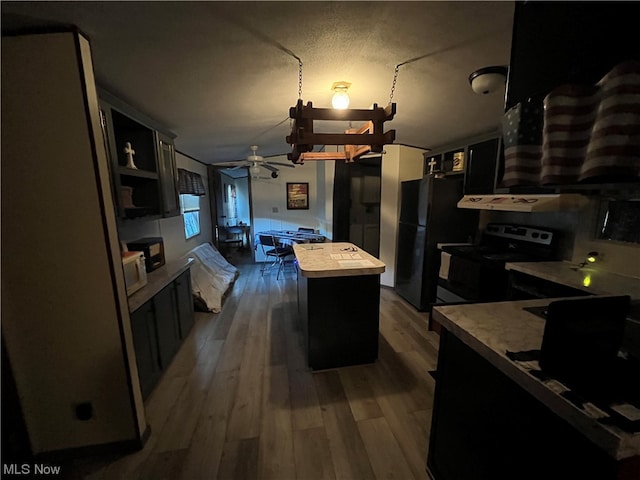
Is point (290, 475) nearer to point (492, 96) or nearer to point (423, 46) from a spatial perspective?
point (423, 46)

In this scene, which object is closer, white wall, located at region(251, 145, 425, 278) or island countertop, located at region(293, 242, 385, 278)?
island countertop, located at region(293, 242, 385, 278)

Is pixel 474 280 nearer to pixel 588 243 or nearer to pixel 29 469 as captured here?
pixel 588 243

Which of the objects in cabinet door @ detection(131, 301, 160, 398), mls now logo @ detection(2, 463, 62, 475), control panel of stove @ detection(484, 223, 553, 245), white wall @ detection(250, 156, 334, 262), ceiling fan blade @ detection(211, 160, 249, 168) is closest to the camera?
mls now logo @ detection(2, 463, 62, 475)

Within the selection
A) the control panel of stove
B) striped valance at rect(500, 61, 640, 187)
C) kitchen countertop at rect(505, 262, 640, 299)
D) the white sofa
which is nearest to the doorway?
the white sofa

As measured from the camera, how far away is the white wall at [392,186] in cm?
388

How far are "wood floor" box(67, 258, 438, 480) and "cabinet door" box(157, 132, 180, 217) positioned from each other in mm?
1426

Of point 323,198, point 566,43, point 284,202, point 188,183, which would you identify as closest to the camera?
point 566,43

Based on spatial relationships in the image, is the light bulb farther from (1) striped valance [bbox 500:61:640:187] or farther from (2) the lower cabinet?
(2) the lower cabinet

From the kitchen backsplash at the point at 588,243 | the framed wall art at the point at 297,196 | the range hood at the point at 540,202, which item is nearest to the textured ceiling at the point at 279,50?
the range hood at the point at 540,202

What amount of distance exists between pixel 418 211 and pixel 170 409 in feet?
10.5

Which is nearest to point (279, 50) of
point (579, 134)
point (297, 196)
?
point (579, 134)

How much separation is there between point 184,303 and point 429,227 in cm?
292

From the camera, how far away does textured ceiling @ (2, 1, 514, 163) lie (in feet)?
3.67

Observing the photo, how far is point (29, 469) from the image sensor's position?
54.6 inches
